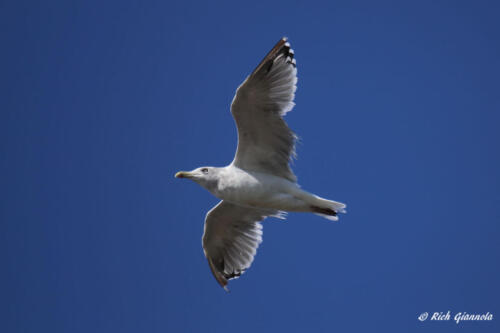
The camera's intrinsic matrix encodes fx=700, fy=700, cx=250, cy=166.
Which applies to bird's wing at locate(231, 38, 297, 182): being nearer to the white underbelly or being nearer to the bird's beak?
the white underbelly

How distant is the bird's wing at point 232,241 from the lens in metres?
9.29

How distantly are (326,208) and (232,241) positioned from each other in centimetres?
172

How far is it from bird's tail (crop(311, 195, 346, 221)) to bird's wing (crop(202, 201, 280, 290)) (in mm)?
1081

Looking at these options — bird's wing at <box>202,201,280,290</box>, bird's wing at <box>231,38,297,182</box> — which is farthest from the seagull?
bird's wing at <box>202,201,280,290</box>

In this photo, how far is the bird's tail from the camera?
816cm

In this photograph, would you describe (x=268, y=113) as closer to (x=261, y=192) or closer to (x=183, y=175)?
(x=261, y=192)

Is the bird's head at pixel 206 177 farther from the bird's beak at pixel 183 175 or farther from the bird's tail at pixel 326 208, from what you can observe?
the bird's tail at pixel 326 208

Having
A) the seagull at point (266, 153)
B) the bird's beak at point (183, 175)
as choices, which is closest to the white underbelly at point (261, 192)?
the seagull at point (266, 153)

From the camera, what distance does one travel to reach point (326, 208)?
823 centimetres

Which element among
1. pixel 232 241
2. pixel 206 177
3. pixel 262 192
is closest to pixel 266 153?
pixel 262 192

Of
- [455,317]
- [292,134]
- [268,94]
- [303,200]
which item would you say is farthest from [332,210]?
[455,317]

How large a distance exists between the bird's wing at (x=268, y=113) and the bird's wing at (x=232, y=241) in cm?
108

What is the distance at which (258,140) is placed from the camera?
8.29 metres

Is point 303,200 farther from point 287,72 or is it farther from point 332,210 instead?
point 287,72
